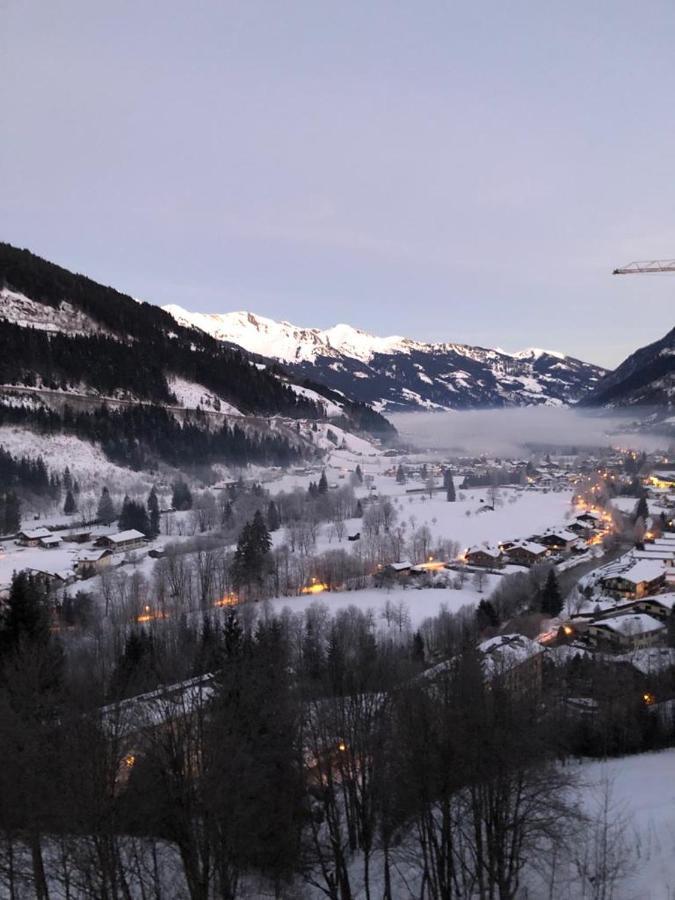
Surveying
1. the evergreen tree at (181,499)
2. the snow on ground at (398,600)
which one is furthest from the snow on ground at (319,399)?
the snow on ground at (398,600)

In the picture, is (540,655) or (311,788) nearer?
(311,788)

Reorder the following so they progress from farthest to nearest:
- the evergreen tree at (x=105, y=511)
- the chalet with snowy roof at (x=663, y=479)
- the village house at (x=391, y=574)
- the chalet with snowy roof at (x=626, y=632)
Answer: the chalet with snowy roof at (x=663, y=479)
the evergreen tree at (x=105, y=511)
the village house at (x=391, y=574)
the chalet with snowy roof at (x=626, y=632)

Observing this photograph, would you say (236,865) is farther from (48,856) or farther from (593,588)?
(593,588)

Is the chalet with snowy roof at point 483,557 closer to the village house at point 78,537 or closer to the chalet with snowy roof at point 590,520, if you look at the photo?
the chalet with snowy roof at point 590,520

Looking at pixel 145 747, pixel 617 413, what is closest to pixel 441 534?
pixel 145 747

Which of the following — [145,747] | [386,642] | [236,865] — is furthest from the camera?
[386,642]

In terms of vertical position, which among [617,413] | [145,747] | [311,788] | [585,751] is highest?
[617,413]

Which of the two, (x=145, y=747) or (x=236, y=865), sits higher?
(x=145, y=747)
